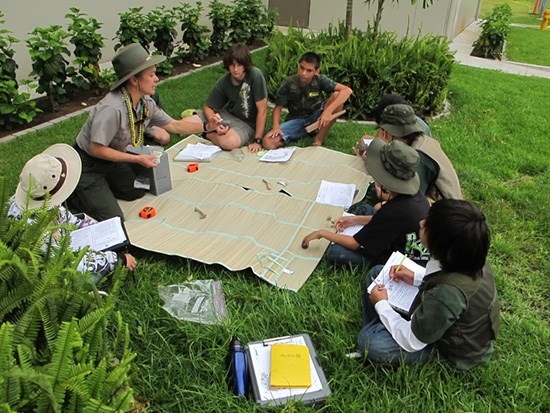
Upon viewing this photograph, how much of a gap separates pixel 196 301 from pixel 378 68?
4331 mm

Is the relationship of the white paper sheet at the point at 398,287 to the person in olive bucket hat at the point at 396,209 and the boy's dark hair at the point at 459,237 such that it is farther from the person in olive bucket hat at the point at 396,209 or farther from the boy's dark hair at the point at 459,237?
the boy's dark hair at the point at 459,237

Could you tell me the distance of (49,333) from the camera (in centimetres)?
162

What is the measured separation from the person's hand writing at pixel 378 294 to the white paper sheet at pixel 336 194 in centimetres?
149

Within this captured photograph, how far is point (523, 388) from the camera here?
2.33 m

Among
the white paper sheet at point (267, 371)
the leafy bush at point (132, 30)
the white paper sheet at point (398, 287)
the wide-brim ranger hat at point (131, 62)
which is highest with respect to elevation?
the wide-brim ranger hat at point (131, 62)

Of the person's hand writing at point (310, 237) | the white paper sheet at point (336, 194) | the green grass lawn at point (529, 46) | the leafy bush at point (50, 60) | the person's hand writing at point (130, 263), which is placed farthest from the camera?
the green grass lawn at point (529, 46)

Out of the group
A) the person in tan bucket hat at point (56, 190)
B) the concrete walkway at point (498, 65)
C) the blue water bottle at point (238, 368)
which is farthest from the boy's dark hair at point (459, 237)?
the concrete walkway at point (498, 65)

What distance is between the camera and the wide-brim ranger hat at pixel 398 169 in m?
2.74

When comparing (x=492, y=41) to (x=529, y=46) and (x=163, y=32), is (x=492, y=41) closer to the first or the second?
(x=529, y=46)

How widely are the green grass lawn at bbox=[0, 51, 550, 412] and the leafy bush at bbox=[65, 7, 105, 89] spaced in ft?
6.56

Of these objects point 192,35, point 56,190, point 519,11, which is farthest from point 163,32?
point 519,11

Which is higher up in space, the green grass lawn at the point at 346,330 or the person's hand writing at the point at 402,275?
the person's hand writing at the point at 402,275

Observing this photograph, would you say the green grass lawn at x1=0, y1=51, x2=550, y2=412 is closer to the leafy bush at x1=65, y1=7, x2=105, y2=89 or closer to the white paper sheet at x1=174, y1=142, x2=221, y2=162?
the white paper sheet at x1=174, y1=142, x2=221, y2=162

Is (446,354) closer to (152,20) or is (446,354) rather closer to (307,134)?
(307,134)
